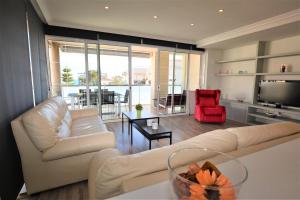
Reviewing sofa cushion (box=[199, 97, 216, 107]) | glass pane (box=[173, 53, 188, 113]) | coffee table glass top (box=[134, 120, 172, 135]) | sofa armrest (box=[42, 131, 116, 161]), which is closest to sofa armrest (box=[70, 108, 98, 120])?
coffee table glass top (box=[134, 120, 172, 135])

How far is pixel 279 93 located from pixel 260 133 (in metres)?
3.70

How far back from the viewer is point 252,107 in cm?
452

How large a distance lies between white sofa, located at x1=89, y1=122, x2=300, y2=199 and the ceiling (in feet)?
8.15

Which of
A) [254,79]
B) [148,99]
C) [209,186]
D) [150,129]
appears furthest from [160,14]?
[148,99]

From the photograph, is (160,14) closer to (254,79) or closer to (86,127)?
(86,127)

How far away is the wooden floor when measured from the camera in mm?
1771

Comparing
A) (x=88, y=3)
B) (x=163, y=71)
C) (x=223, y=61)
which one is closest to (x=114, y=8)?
(x=88, y=3)

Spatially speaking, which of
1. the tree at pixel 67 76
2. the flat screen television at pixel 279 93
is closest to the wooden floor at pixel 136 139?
the flat screen television at pixel 279 93

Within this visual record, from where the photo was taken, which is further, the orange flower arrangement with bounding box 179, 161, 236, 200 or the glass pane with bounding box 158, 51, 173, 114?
the glass pane with bounding box 158, 51, 173, 114

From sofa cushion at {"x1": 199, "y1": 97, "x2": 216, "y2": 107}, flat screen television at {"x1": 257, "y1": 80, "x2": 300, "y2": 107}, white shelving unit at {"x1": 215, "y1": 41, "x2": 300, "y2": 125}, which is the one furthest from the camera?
sofa cushion at {"x1": 199, "y1": 97, "x2": 216, "y2": 107}

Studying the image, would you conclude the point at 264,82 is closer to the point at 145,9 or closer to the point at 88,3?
the point at 145,9

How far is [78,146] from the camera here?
1.78m

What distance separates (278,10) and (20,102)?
445 centimetres

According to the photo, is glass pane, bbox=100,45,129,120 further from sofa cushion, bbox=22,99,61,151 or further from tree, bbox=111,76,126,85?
sofa cushion, bbox=22,99,61,151
